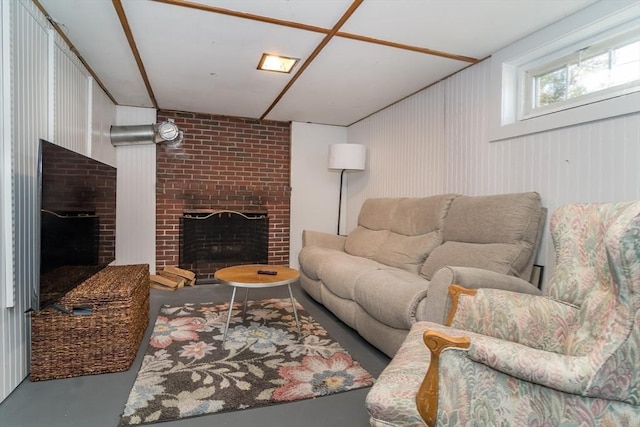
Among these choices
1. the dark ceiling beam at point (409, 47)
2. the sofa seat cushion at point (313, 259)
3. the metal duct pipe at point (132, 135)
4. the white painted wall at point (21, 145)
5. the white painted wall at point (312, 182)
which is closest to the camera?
the white painted wall at point (21, 145)

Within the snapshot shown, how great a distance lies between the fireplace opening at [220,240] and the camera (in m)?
4.33

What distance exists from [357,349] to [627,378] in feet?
5.23

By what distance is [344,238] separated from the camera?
4062 mm

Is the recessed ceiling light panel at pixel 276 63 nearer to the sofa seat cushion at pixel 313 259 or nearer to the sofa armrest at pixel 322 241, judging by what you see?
the sofa seat cushion at pixel 313 259

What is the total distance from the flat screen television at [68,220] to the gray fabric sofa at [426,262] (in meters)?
1.74

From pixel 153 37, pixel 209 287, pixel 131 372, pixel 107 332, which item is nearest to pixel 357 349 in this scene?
pixel 131 372

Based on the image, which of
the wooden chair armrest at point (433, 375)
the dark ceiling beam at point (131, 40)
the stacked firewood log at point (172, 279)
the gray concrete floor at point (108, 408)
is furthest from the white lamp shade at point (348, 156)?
the wooden chair armrest at point (433, 375)

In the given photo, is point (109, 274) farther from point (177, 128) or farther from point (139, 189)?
point (177, 128)

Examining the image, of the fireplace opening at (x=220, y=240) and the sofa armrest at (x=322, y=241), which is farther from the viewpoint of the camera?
the fireplace opening at (x=220, y=240)

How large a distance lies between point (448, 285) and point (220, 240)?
132 inches

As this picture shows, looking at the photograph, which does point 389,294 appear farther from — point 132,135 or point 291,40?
point 132,135

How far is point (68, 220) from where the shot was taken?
1.92 meters

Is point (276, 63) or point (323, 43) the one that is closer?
point (323, 43)

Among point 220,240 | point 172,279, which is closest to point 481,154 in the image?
point 220,240
